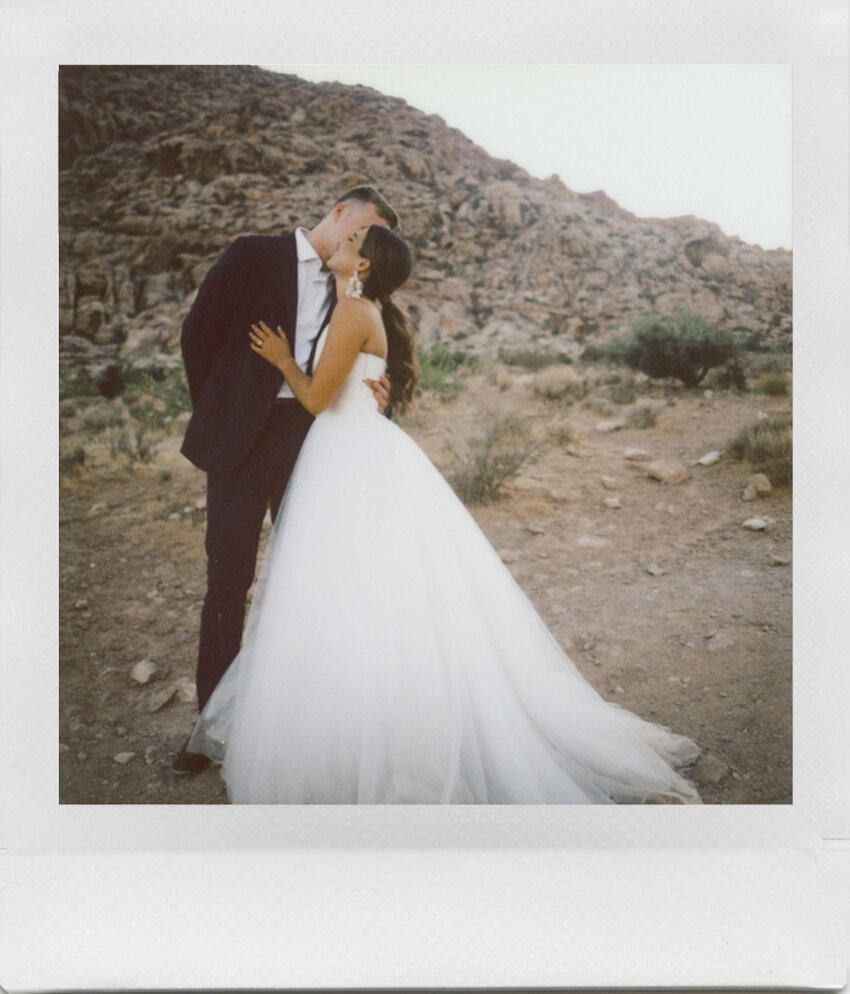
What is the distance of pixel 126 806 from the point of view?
8.98 ft

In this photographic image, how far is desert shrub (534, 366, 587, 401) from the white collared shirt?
2.42ft

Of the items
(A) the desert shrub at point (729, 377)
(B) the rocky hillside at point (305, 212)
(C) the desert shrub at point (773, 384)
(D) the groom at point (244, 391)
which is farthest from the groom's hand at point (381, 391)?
(C) the desert shrub at point (773, 384)

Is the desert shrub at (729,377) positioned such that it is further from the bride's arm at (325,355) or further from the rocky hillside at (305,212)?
the bride's arm at (325,355)

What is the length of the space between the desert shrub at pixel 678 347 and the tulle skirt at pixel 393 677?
0.78 meters

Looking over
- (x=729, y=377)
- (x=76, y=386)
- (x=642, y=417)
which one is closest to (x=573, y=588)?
(x=642, y=417)

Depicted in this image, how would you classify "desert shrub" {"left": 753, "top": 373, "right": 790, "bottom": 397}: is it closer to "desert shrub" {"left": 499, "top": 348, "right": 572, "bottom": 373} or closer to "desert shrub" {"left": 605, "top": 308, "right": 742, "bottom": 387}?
"desert shrub" {"left": 605, "top": 308, "right": 742, "bottom": 387}

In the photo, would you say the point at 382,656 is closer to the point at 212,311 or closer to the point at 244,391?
the point at 244,391

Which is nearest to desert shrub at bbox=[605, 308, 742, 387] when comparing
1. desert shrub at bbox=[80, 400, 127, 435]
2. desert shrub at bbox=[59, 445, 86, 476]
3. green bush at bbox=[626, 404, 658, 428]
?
green bush at bbox=[626, 404, 658, 428]

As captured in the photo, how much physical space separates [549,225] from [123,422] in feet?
5.06

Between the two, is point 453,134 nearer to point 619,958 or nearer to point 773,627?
point 773,627

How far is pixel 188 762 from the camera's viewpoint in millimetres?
2697

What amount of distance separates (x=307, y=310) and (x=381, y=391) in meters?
0.35

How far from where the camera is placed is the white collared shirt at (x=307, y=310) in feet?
8.67

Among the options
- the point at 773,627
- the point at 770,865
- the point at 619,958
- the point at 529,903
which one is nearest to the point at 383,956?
the point at 529,903
